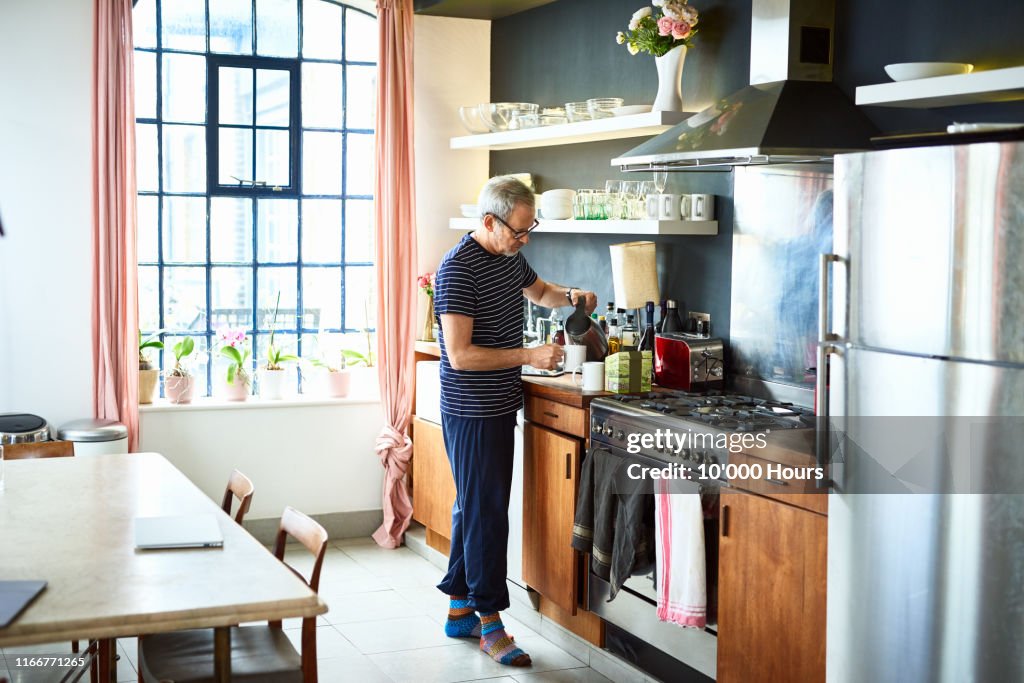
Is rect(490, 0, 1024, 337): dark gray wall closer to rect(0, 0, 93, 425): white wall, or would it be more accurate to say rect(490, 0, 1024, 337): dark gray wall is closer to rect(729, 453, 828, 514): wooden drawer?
rect(729, 453, 828, 514): wooden drawer

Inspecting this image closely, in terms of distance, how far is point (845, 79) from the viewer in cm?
394

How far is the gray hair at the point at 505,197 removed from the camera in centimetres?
421

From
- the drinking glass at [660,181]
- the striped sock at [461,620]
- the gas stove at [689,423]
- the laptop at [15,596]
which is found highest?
the drinking glass at [660,181]

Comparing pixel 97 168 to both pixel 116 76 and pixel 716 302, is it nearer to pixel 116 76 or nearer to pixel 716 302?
pixel 116 76

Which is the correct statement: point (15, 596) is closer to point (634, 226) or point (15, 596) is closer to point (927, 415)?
point (927, 415)

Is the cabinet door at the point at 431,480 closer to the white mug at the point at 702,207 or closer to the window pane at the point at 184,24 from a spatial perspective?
the white mug at the point at 702,207

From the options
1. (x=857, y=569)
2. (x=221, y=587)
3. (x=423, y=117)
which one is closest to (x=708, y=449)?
(x=857, y=569)

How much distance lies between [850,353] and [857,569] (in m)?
0.58

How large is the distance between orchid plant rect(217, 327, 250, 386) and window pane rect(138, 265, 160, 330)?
14.3 inches

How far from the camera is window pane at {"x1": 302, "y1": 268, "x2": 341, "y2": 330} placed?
20.1ft

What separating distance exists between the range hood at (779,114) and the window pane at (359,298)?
2440 millimetres

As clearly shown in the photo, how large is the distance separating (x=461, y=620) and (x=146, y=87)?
311 centimetres

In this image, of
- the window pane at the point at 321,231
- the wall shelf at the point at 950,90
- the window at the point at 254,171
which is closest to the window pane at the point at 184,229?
the window at the point at 254,171

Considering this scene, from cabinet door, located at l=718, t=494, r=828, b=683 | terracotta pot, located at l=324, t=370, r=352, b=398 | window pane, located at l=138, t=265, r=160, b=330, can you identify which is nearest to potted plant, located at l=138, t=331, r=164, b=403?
window pane, located at l=138, t=265, r=160, b=330
